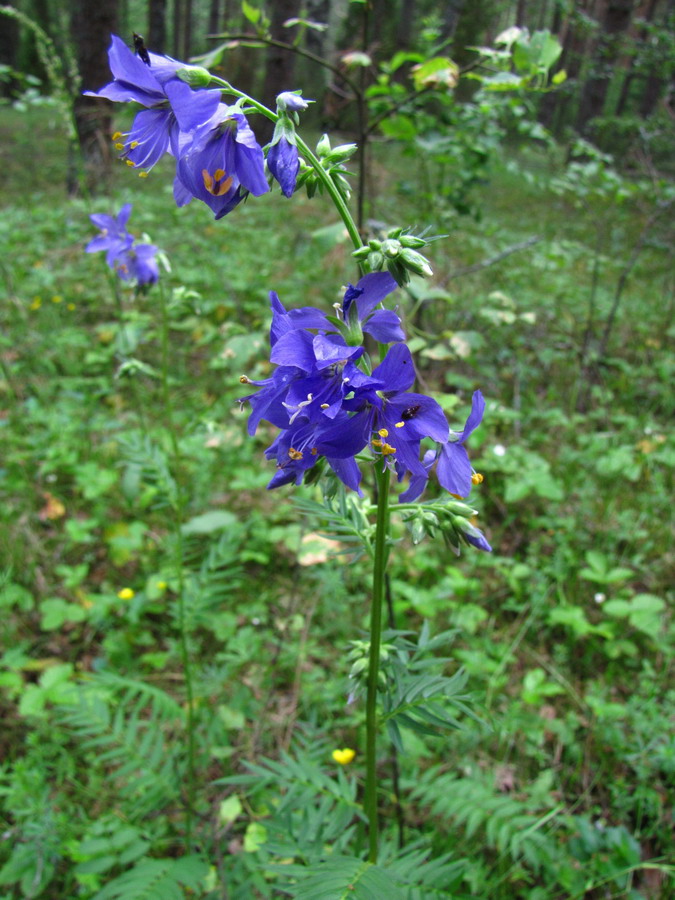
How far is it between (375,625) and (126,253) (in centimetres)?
194

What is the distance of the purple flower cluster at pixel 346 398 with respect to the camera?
1.06 metres

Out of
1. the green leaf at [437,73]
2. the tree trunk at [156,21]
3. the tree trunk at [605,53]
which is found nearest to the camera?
the green leaf at [437,73]

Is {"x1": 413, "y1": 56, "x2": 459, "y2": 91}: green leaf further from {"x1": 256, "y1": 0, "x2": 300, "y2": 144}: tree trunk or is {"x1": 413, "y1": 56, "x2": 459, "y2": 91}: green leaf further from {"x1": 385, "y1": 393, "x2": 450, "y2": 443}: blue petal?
{"x1": 256, "y1": 0, "x2": 300, "y2": 144}: tree trunk

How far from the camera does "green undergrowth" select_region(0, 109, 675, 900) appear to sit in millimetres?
1987

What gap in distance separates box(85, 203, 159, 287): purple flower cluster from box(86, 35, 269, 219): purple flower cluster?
4.55 ft

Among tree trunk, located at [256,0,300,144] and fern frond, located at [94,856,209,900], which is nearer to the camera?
fern frond, located at [94,856,209,900]

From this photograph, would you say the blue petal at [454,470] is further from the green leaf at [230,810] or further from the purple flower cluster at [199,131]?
the green leaf at [230,810]

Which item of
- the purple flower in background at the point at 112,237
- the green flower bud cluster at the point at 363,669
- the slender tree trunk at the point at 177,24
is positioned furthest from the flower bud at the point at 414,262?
the slender tree trunk at the point at 177,24

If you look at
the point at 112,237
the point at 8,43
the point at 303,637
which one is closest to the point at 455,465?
the point at 303,637

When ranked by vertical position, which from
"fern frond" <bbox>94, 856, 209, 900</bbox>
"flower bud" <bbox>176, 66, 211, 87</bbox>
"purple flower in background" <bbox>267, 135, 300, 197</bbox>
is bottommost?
"fern frond" <bbox>94, 856, 209, 900</bbox>

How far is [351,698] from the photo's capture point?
1359 millimetres

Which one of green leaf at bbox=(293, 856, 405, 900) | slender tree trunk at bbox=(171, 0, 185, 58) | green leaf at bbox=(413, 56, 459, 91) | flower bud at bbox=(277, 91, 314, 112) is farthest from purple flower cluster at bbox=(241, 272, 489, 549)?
slender tree trunk at bbox=(171, 0, 185, 58)

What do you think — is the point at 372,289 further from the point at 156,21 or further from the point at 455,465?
the point at 156,21

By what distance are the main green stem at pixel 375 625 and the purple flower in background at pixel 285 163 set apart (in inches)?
21.8
